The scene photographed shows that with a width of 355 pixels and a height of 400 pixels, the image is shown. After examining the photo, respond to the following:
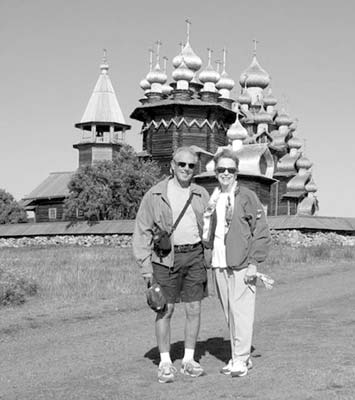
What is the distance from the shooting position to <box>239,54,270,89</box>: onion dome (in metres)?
54.3

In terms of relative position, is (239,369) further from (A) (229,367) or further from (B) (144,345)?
(B) (144,345)

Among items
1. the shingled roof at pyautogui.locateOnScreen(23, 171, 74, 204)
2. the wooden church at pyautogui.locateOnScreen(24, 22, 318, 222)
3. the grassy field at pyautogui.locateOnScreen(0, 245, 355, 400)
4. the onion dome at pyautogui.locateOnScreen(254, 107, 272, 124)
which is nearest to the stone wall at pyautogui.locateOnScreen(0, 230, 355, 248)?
the wooden church at pyautogui.locateOnScreen(24, 22, 318, 222)

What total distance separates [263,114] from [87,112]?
12666mm

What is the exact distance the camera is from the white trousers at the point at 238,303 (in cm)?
564

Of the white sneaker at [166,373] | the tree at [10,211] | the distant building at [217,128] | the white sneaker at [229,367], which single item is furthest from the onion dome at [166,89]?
the white sneaker at [166,373]

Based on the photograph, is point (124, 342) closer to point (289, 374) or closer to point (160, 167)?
point (289, 374)

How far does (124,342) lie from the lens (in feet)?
23.6

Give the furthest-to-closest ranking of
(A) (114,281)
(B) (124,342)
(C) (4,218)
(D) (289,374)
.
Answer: (C) (4,218)
(A) (114,281)
(B) (124,342)
(D) (289,374)

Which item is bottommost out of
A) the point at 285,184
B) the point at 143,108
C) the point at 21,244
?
the point at 21,244

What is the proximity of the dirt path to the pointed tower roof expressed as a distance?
40.4m

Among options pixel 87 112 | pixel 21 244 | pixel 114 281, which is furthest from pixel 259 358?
pixel 87 112

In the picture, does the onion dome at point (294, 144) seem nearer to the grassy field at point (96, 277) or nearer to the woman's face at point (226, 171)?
the grassy field at point (96, 277)

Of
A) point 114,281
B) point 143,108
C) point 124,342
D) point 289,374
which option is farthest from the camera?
point 143,108

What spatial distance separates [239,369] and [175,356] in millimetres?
1011
